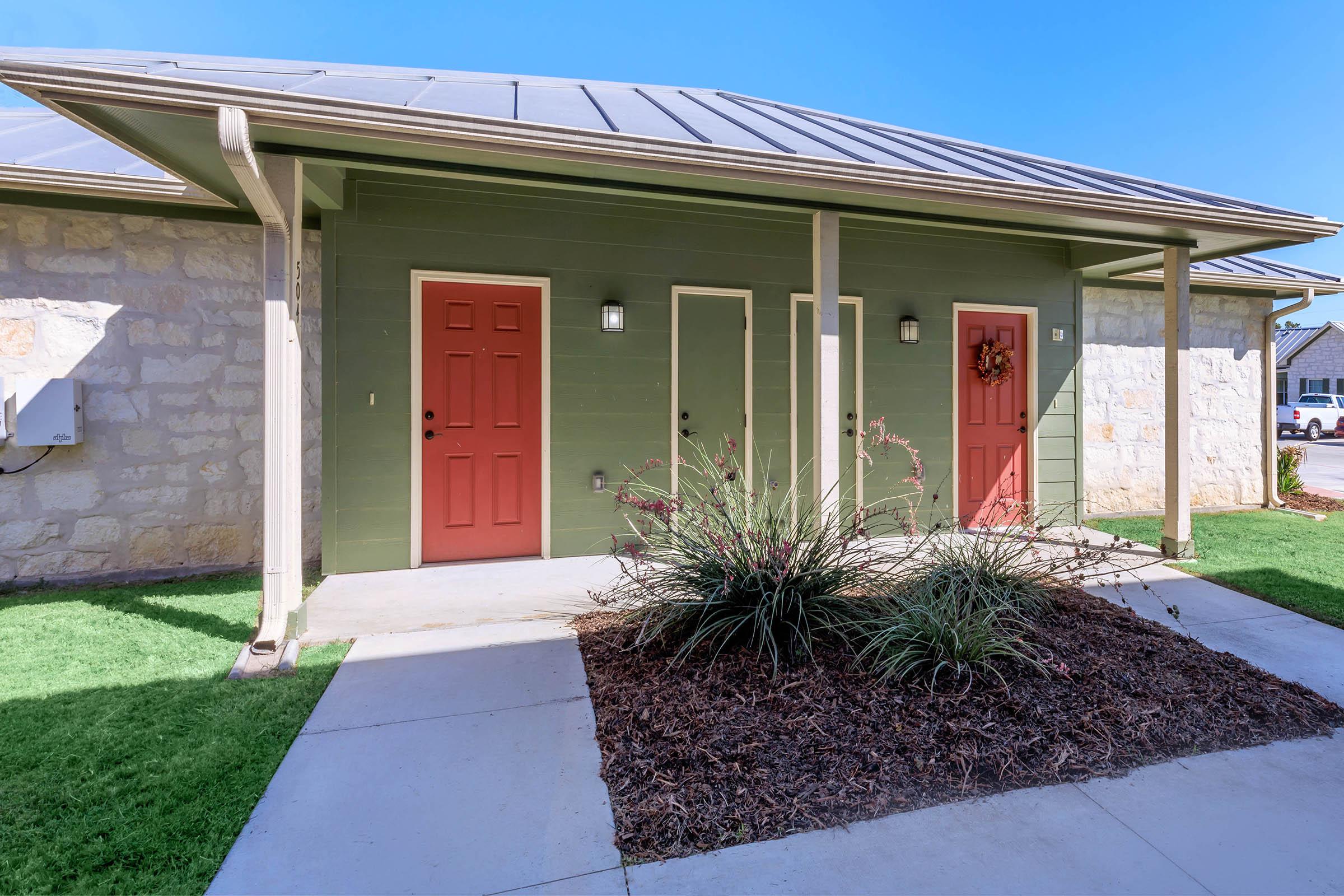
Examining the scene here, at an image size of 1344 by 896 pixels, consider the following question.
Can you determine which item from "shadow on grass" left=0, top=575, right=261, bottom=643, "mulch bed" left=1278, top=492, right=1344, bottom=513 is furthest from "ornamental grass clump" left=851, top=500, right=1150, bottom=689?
"mulch bed" left=1278, top=492, right=1344, bottom=513

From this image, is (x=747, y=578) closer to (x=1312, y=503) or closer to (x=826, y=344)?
(x=826, y=344)

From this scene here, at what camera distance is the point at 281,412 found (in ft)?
9.54

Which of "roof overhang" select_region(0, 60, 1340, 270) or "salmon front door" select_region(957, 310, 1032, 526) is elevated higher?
"roof overhang" select_region(0, 60, 1340, 270)

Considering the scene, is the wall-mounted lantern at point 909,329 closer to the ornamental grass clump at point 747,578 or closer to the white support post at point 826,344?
the white support post at point 826,344

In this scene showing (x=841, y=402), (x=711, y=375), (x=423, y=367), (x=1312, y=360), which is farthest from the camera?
(x=1312, y=360)

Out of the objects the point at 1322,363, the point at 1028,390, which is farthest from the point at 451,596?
the point at 1322,363

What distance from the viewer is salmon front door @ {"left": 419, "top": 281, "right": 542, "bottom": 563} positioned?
4375 millimetres

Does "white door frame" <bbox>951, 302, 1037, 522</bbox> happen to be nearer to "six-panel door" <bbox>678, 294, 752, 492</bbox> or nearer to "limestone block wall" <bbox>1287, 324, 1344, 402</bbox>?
"six-panel door" <bbox>678, 294, 752, 492</bbox>

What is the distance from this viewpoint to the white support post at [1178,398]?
4.54 metres

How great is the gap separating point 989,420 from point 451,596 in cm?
457

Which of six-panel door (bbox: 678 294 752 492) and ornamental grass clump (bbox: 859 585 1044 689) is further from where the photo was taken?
six-panel door (bbox: 678 294 752 492)

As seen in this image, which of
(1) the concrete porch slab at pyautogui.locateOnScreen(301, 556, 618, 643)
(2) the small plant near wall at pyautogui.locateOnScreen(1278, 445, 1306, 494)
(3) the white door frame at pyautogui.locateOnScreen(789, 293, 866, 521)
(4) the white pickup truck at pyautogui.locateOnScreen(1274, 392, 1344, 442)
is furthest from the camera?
(4) the white pickup truck at pyautogui.locateOnScreen(1274, 392, 1344, 442)

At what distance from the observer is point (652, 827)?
5.76 ft

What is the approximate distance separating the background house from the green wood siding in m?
25.0
